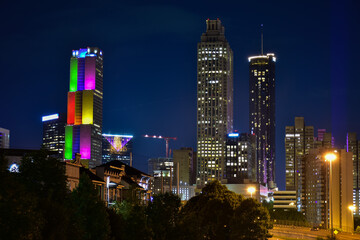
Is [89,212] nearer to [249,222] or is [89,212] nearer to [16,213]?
[16,213]

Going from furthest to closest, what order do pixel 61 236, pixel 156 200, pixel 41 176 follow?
pixel 156 200 < pixel 41 176 < pixel 61 236

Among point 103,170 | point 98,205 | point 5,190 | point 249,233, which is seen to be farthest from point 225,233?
point 5,190

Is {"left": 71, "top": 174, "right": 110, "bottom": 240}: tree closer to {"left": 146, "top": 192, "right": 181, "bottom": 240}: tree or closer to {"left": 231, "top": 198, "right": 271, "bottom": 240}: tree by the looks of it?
{"left": 146, "top": 192, "right": 181, "bottom": 240}: tree

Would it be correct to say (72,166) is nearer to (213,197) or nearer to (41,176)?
(213,197)

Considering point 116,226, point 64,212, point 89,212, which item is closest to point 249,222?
point 116,226

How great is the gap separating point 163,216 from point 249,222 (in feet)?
88.3

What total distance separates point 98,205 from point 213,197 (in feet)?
130

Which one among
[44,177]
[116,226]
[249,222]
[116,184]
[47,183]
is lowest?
[249,222]

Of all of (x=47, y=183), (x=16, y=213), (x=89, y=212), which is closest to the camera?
(x=16, y=213)

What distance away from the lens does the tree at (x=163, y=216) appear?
61.2 meters

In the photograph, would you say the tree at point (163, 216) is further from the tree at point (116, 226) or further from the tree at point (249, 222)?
the tree at point (249, 222)

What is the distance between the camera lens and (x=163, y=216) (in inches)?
2482

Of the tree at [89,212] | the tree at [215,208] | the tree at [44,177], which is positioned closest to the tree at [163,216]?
the tree at [89,212]

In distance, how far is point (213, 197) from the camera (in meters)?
90.1
